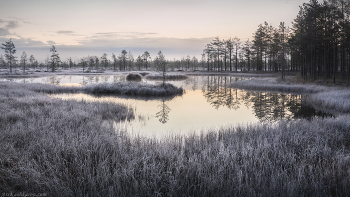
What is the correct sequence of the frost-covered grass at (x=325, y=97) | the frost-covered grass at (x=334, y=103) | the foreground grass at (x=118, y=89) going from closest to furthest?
the frost-covered grass at (x=334, y=103)
the frost-covered grass at (x=325, y=97)
the foreground grass at (x=118, y=89)

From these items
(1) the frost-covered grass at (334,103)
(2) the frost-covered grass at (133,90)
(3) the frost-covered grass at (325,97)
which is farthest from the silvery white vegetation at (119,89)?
(1) the frost-covered grass at (334,103)

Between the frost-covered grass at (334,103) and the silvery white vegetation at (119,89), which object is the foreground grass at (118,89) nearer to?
the silvery white vegetation at (119,89)

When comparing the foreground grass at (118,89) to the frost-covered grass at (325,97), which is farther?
the foreground grass at (118,89)

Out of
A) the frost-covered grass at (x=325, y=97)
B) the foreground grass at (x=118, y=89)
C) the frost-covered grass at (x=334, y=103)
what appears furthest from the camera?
the foreground grass at (x=118, y=89)

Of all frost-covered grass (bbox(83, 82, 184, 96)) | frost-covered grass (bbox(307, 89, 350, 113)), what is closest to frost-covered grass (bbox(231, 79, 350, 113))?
frost-covered grass (bbox(307, 89, 350, 113))

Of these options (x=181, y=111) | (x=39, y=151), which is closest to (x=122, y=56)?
(x=181, y=111)

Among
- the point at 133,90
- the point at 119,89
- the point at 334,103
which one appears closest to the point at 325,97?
the point at 334,103

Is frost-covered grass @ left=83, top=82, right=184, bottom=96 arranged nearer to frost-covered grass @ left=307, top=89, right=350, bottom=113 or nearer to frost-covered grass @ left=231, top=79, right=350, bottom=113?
frost-covered grass @ left=231, top=79, right=350, bottom=113

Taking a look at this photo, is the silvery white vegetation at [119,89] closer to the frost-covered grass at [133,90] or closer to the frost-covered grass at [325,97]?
the frost-covered grass at [133,90]

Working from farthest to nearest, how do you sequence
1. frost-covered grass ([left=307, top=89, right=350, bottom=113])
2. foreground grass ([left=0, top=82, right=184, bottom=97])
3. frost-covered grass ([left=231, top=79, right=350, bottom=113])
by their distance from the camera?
foreground grass ([left=0, top=82, right=184, bottom=97]), frost-covered grass ([left=231, top=79, right=350, bottom=113]), frost-covered grass ([left=307, top=89, right=350, bottom=113])

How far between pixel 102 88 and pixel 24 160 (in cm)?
2021

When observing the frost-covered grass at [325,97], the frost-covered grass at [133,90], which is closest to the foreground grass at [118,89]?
the frost-covered grass at [133,90]

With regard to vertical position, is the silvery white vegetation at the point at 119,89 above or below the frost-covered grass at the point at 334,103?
above

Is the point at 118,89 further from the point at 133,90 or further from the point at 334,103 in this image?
the point at 334,103
